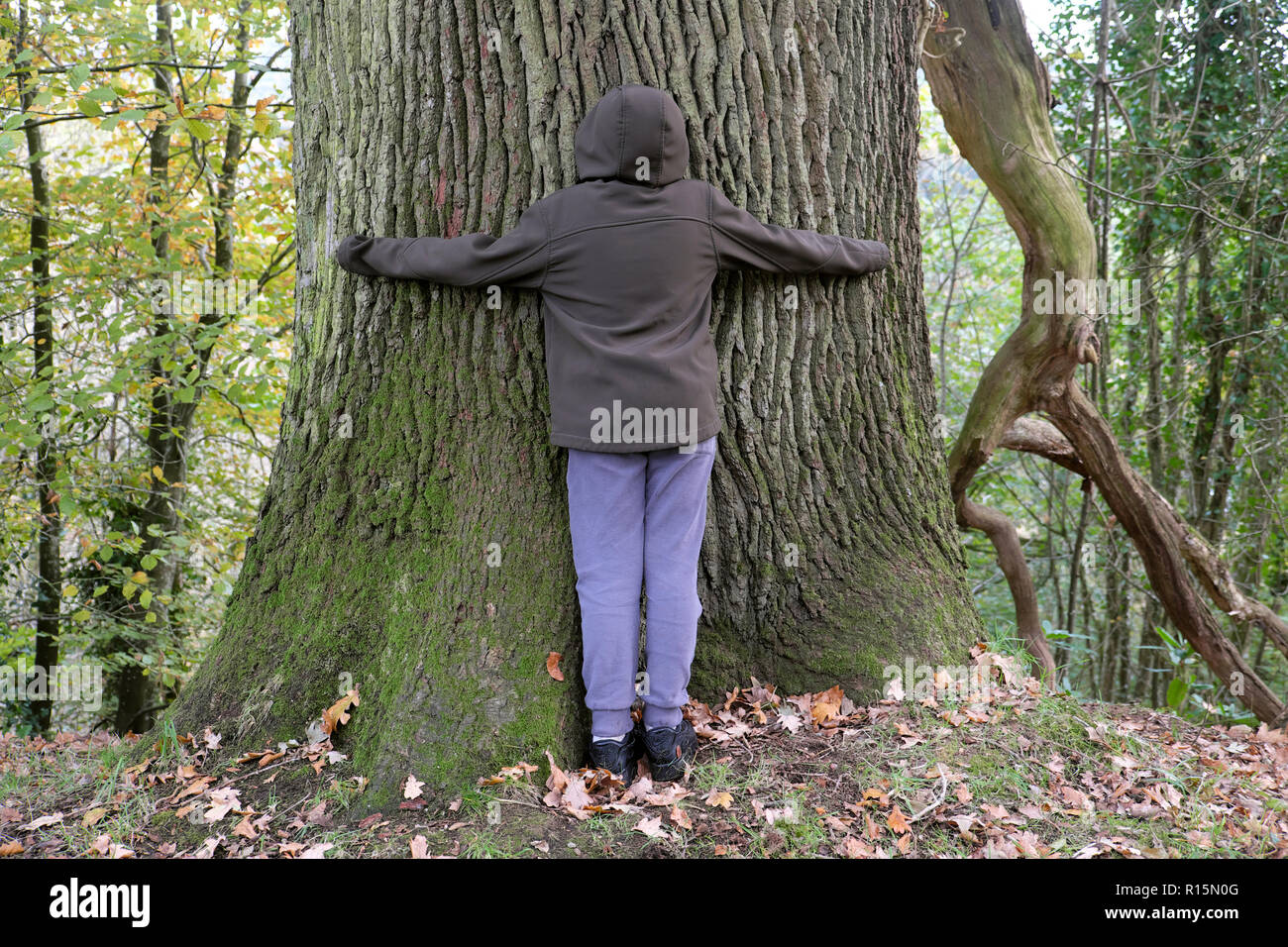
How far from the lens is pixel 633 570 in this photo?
10.3 ft

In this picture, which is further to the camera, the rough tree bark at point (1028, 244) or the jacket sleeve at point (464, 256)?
the rough tree bark at point (1028, 244)

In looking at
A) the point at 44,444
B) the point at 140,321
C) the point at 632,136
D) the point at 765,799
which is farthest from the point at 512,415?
the point at 44,444

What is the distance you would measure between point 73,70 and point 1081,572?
903cm

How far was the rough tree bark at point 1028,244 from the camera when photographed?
211 inches

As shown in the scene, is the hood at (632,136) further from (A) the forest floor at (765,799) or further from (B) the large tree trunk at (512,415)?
(A) the forest floor at (765,799)

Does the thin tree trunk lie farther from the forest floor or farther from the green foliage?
the forest floor

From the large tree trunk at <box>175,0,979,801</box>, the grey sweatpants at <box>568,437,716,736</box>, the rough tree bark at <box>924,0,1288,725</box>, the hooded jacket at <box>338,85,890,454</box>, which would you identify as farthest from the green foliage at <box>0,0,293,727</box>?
the rough tree bark at <box>924,0,1288,725</box>

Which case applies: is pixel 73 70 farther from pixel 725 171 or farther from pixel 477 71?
pixel 725 171

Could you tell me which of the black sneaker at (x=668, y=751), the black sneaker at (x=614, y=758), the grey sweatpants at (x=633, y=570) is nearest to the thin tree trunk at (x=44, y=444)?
the grey sweatpants at (x=633, y=570)

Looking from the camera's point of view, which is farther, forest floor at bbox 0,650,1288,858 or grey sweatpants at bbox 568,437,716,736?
grey sweatpants at bbox 568,437,716,736

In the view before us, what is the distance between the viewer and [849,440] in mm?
3783

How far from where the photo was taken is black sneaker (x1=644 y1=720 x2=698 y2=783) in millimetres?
3127

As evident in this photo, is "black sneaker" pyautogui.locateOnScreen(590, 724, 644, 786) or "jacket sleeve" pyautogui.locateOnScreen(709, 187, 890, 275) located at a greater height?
"jacket sleeve" pyautogui.locateOnScreen(709, 187, 890, 275)

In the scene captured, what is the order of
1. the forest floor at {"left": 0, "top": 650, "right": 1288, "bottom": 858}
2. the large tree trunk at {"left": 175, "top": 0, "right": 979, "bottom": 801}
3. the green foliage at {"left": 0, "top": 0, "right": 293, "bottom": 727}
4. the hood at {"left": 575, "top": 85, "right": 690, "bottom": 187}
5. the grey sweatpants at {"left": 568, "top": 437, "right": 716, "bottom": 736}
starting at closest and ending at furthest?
the forest floor at {"left": 0, "top": 650, "right": 1288, "bottom": 858}, the hood at {"left": 575, "top": 85, "right": 690, "bottom": 187}, the grey sweatpants at {"left": 568, "top": 437, "right": 716, "bottom": 736}, the large tree trunk at {"left": 175, "top": 0, "right": 979, "bottom": 801}, the green foliage at {"left": 0, "top": 0, "right": 293, "bottom": 727}
